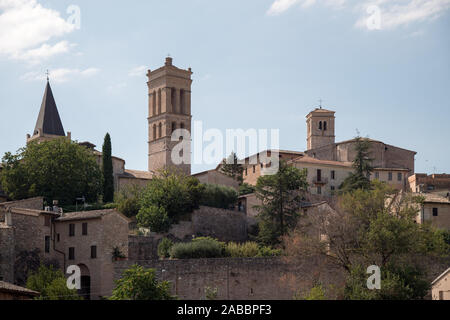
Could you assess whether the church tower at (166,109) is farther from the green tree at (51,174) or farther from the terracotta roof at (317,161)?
the green tree at (51,174)

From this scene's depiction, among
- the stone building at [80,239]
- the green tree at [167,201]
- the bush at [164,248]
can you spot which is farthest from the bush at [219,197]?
the stone building at [80,239]

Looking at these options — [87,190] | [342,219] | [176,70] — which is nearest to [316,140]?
[176,70]

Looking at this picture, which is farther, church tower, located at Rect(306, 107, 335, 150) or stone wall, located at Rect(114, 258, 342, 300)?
church tower, located at Rect(306, 107, 335, 150)

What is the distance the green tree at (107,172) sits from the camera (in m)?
66.9

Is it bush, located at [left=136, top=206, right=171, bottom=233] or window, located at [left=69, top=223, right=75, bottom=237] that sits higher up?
bush, located at [left=136, top=206, right=171, bottom=233]

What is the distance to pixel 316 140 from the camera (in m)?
99.0

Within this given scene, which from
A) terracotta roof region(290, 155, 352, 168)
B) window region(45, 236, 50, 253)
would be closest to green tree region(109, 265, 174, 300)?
window region(45, 236, 50, 253)

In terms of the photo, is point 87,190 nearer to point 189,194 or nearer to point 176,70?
point 189,194

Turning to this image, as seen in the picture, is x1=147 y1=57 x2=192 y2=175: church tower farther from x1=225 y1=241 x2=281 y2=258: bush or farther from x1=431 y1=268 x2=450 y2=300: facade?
x1=431 y1=268 x2=450 y2=300: facade

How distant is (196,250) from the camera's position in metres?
51.5

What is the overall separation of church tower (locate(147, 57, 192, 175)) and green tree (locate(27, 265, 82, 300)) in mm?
37812

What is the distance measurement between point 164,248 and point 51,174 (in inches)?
573

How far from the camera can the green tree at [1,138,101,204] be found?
63.7m

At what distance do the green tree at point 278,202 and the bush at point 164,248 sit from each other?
668 centimetres
